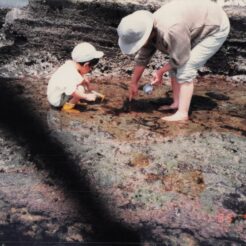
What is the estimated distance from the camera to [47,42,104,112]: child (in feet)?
12.2

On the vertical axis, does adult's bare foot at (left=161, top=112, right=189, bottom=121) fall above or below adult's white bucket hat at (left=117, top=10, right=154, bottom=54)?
below

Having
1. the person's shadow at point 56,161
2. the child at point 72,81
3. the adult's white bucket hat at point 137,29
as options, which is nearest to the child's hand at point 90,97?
the child at point 72,81

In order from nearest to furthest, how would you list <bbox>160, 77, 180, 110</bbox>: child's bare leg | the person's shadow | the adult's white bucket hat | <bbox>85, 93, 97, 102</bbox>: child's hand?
the person's shadow
the adult's white bucket hat
<bbox>85, 93, 97, 102</bbox>: child's hand
<bbox>160, 77, 180, 110</bbox>: child's bare leg

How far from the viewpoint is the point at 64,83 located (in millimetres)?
3703

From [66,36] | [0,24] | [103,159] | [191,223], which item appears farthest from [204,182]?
[0,24]

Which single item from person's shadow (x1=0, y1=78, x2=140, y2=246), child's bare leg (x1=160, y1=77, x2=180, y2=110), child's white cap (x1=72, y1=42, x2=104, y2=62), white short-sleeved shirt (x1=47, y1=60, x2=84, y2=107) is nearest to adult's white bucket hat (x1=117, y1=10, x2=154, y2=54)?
child's white cap (x1=72, y1=42, x2=104, y2=62)

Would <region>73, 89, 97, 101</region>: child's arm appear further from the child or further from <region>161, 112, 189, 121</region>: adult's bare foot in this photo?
<region>161, 112, 189, 121</region>: adult's bare foot

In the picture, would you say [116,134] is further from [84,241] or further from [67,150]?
[84,241]

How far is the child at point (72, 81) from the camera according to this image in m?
3.71

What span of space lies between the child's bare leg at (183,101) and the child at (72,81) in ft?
2.27

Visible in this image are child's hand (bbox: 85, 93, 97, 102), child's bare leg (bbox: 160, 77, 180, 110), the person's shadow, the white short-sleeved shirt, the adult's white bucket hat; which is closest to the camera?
the person's shadow

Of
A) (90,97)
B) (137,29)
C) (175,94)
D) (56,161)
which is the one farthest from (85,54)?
(56,161)

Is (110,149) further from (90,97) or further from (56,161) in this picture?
(90,97)

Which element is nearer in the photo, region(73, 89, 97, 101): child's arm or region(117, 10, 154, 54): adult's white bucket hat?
region(117, 10, 154, 54): adult's white bucket hat
